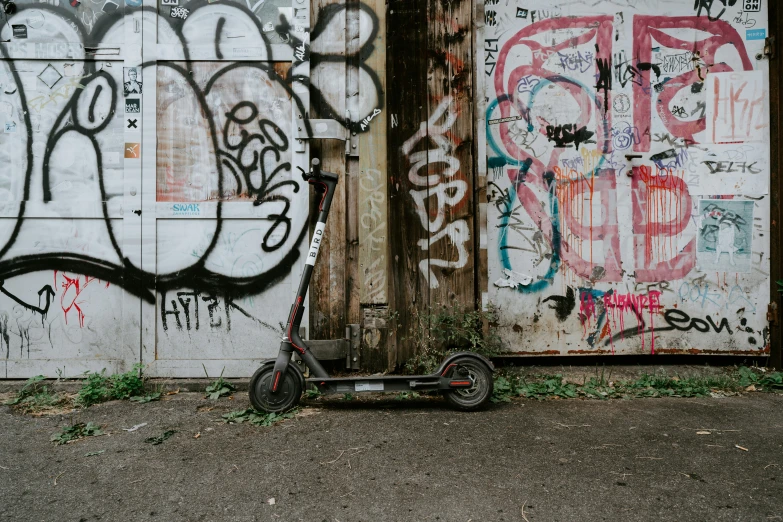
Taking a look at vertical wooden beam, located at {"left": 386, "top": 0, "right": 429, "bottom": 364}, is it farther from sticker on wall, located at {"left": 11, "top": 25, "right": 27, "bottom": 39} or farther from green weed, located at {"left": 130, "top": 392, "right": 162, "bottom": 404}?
sticker on wall, located at {"left": 11, "top": 25, "right": 27, "bottom": 39}

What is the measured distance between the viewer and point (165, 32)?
4199 mm

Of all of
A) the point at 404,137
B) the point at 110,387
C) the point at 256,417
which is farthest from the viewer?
the point at 404,137

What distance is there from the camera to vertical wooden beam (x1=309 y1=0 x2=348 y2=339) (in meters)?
4.21

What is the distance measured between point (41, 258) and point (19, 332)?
60 centimetres

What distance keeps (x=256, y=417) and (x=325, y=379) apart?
1.64 ft

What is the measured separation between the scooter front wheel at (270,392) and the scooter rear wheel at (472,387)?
100cm

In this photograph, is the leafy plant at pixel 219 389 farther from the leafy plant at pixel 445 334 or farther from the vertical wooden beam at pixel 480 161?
the vertical wooden beam at pixel 480 161

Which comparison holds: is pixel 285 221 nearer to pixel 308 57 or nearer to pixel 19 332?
pixel 308 57

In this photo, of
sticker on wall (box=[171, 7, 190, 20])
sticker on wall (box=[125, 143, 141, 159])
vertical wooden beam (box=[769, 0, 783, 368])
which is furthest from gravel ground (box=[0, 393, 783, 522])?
sticker on wall (box=[171, 7, 190, 20])

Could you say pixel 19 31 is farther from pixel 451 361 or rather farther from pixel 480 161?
pixel 451 361

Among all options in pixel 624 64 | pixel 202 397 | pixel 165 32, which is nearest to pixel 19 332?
pixel 202 397

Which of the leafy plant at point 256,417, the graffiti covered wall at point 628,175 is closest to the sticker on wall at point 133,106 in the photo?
the leafy plant at point 256,417

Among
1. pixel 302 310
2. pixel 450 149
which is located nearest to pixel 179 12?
pixel 450 149

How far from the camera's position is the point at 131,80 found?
4195 millimetres
